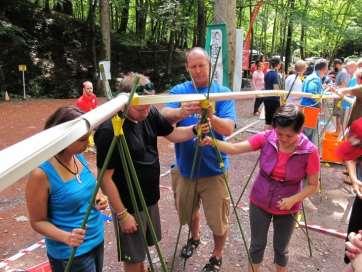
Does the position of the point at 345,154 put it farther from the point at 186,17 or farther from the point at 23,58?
the point at 186,17

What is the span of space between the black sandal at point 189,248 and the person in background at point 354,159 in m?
1.55

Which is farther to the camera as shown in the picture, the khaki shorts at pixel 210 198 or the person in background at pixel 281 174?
the khaki shorts at pixel 210 198

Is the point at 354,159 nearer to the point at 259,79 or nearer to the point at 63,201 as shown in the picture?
the point at 63,201

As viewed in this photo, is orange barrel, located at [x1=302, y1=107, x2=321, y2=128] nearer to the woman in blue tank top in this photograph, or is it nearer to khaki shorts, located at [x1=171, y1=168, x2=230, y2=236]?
khaki shorts, located at [x1=171, y1=168, x2=230, y2=236]

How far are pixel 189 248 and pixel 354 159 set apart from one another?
181 cm

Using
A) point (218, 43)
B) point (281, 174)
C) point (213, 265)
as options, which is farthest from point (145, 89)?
point (218, 43)

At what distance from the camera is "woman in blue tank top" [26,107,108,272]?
192 cm

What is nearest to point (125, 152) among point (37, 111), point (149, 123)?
point (149, 123)

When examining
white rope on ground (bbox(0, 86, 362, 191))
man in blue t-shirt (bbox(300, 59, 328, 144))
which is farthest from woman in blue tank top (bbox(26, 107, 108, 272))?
man in blue t-shirt (bbox(300, 59, 328, 144))

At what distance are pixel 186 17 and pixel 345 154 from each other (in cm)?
1677

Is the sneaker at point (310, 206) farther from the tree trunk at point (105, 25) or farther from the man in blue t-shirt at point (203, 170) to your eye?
the tree trunk at point (105, 25)

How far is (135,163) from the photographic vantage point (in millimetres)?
2615

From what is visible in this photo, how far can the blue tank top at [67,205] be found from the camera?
1.97 meters

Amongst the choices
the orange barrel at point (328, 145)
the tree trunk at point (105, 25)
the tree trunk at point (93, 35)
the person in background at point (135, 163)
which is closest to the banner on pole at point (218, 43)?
the orange barrel at point (328, 145)
